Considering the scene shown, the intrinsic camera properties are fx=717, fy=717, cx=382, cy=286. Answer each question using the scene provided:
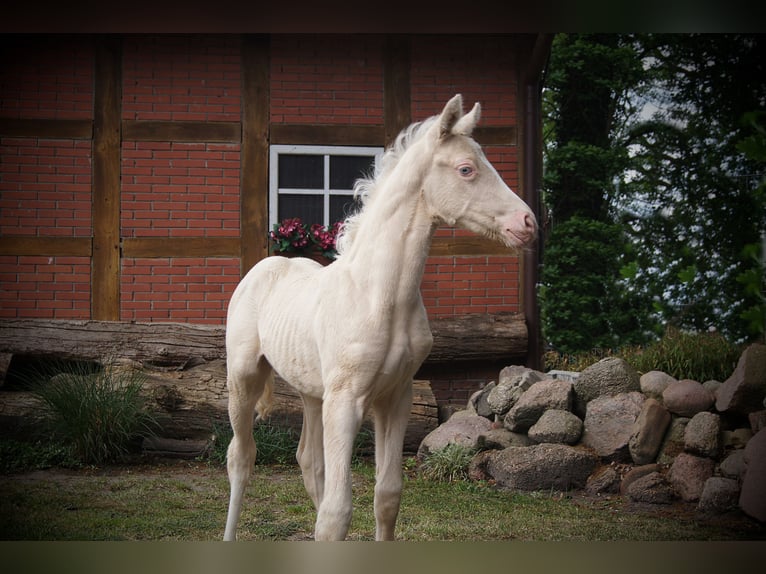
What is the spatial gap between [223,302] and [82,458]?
168cm

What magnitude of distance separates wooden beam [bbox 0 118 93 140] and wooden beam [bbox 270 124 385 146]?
164cm

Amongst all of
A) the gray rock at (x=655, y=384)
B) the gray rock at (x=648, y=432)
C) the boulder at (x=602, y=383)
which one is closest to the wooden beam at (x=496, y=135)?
the boulder at (x=602, y=383)

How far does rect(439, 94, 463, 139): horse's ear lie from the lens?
243 centimetres

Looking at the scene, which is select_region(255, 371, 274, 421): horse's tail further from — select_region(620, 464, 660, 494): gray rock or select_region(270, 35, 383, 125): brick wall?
select_region(270, 35, 383, 125): brick wall

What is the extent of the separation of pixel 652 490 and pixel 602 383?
965mm

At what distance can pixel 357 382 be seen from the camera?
242 cm

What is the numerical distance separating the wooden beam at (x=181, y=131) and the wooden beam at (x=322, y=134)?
0.36 meters

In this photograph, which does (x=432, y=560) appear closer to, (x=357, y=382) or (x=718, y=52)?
(x=357, y=382)

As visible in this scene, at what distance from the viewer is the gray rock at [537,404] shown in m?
4.82

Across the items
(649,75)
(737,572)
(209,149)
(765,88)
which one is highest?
(649,75)

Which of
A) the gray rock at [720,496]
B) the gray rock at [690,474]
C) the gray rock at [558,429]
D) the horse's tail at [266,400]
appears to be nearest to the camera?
the horse's tail at [266,400]

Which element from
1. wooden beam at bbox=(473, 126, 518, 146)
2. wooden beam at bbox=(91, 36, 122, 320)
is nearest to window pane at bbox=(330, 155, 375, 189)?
wooden beam at bbox=(473, 126, 518, 146)

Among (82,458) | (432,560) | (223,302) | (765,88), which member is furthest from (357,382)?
(765,88)

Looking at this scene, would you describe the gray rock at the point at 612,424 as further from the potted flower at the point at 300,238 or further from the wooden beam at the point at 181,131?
the wooden beam at the point at 181,131
